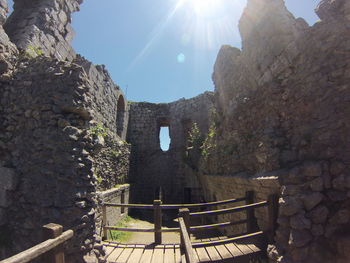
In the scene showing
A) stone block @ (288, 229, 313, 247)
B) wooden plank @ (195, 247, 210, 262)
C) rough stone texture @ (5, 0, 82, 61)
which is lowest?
wooden plank @ (195, 247, 210, 262)

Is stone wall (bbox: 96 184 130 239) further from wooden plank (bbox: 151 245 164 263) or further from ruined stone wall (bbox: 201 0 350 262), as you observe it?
ruined stone wall (bbox: 201 0 350 262)

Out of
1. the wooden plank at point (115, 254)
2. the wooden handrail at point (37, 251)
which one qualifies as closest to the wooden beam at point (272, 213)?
the wooden plank at point (115, 254)

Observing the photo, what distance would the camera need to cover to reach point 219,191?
836 cm

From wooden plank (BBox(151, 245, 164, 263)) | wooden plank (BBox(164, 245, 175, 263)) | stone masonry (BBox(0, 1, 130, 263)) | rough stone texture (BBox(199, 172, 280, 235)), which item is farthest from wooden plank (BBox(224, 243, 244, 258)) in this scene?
stone masonry (BBox(0, 1, 130, 263))

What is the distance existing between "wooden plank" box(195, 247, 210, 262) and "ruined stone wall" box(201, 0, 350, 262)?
1244mm

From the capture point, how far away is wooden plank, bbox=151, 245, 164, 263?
4.43 m

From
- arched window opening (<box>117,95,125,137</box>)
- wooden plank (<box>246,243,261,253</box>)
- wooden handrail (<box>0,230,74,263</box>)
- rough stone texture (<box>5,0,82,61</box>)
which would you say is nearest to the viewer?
wooden handrail (<box>0,230,74,263</box>)

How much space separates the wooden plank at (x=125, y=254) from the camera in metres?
4.46

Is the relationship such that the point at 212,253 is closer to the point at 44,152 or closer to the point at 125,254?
the point at 125,254

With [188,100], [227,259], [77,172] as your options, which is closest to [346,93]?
[227,259]

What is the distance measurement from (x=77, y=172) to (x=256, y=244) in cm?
384

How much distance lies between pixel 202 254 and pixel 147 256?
1199 millimetres

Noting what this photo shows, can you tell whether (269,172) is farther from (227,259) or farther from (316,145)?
(227,259)

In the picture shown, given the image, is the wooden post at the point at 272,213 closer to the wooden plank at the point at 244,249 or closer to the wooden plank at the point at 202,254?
the wooden plank at the point at 244,249
